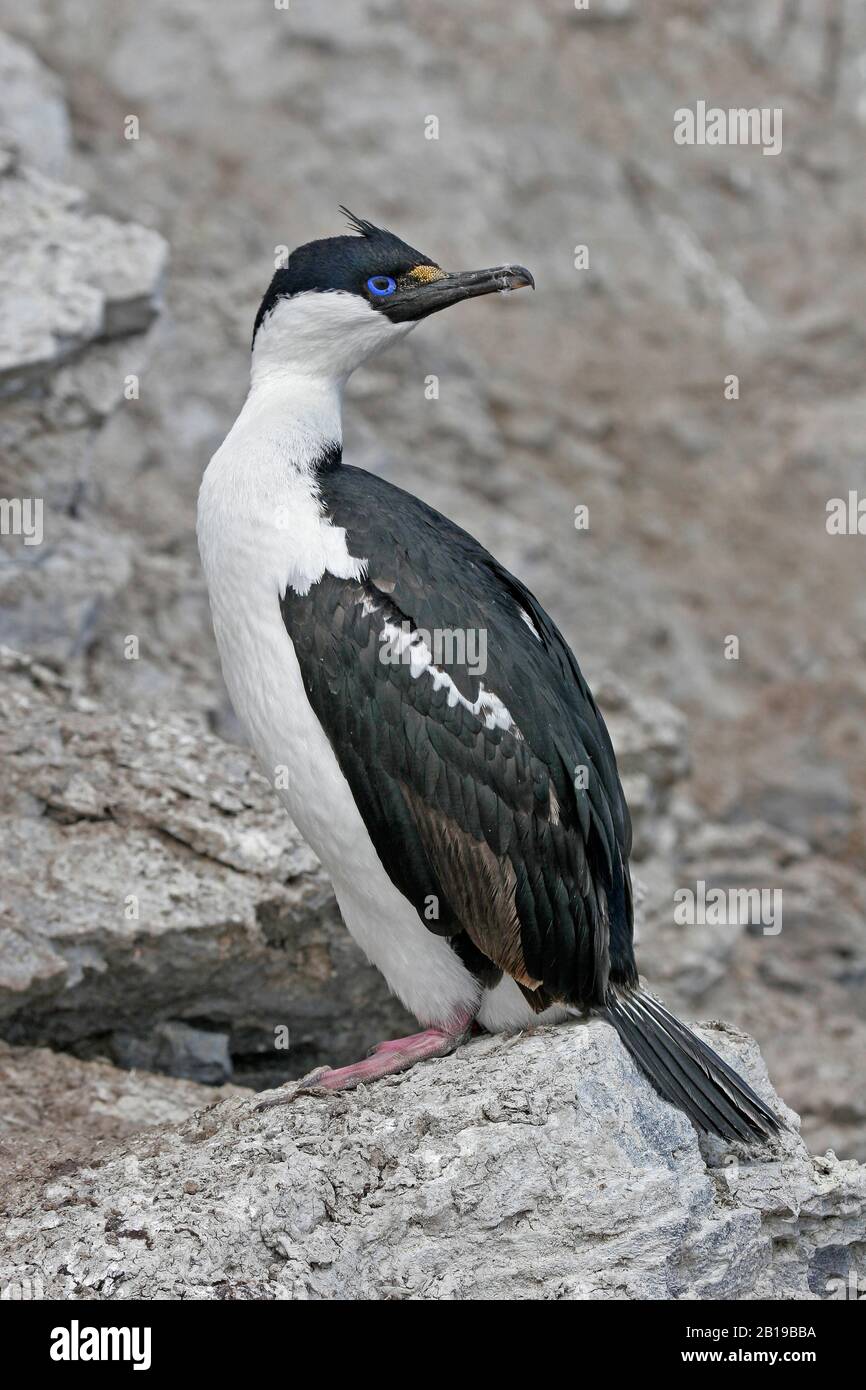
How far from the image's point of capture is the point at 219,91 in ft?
48.4

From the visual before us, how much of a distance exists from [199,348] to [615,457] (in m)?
4.20

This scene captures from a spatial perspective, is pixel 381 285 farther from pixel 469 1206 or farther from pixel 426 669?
pixel 469 1206

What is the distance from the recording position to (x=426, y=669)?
18.9 feet

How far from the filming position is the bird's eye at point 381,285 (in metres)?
6.51

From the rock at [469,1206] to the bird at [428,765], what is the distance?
31 cm

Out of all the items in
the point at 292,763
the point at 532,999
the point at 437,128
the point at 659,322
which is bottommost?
the point at 532,999

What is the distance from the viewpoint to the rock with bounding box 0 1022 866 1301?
5.12 meters

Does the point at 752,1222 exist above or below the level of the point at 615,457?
below

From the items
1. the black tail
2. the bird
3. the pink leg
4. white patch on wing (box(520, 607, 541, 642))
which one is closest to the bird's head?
the bird

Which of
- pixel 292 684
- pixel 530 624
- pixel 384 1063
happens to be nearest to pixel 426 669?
pixel 292 684

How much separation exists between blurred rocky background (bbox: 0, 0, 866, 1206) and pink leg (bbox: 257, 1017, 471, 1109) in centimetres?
80

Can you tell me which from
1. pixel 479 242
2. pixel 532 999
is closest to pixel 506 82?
pixel 479 242

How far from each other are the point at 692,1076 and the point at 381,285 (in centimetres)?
331

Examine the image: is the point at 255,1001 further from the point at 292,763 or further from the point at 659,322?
the point at 659,322
